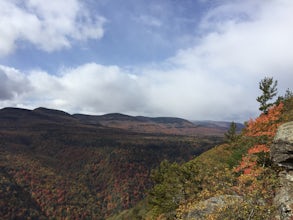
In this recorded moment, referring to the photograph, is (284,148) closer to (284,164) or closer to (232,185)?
(284,164)

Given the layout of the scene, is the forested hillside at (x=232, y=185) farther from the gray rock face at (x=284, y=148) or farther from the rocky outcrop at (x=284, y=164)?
the gray rock face at (x=284, y=148)

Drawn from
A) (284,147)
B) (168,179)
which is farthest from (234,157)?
(284,147)

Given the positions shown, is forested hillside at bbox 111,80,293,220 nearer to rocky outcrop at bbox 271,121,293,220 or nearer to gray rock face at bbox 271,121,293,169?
rocky outcrop at bbox 271,121,293,220

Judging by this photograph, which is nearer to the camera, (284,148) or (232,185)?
(284,148)

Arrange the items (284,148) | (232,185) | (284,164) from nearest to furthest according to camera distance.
Result: (284,148) < (284,164) < (232,185)

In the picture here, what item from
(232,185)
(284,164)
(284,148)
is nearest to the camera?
(284,148)

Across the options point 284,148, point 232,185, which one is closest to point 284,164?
point 284,148

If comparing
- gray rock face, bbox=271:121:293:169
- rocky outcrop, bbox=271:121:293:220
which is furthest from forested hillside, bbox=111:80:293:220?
gray rock face, bbox=271:121:293:169

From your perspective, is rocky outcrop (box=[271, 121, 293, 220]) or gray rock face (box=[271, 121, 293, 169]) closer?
rocky outcrop (box=[271, 121, 293, 220])

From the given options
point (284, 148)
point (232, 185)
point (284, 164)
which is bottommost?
point (232, 185)

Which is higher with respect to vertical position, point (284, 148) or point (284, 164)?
point (284, 148)

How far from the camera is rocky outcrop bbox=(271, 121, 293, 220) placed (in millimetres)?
18266

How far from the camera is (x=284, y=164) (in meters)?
20.1

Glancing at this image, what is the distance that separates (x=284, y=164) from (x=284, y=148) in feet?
4.85
